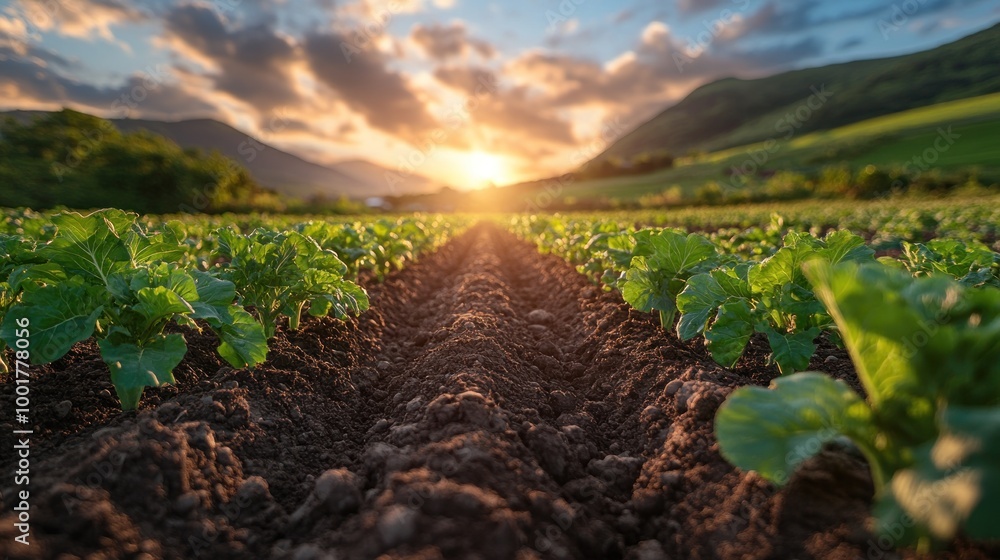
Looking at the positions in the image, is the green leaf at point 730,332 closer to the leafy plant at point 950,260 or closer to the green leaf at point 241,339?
the leafy plant at point 950,260

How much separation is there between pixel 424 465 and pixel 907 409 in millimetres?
Result: 1824

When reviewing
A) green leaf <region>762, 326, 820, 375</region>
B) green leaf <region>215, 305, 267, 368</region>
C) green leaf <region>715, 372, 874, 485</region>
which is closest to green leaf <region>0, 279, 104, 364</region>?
green leaf <region>215, 305, 267, 368</region>

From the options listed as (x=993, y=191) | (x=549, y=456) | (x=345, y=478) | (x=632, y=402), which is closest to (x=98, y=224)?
(x=345, y=478)

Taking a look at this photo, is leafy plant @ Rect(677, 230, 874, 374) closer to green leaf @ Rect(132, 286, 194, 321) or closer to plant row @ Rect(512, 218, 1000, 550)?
plant row @ Rect(512, 218, 1000, 550)

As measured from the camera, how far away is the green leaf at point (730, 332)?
9.23 feet

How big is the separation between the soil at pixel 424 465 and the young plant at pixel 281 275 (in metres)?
0.39

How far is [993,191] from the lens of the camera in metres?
31.1

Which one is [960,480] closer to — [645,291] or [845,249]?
[845,249]

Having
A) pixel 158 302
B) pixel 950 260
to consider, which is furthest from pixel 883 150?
pixel 158 302

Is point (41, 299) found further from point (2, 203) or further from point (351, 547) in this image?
point (2, 203)

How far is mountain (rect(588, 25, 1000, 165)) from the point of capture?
8931 cm

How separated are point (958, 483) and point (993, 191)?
146 ft

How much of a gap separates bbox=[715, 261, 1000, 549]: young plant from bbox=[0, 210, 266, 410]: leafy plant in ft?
8.64

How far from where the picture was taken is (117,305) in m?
2.57
